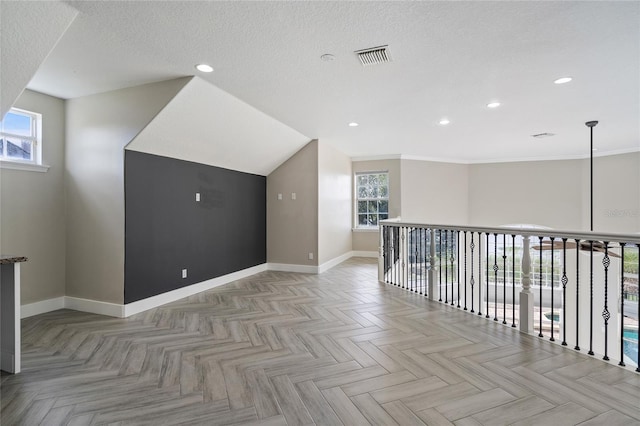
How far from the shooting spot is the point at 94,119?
3.56 m

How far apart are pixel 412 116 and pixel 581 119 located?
2.49 meters

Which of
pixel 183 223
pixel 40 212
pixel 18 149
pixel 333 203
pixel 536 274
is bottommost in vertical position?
pixel 536 274

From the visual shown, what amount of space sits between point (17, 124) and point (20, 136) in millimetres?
127

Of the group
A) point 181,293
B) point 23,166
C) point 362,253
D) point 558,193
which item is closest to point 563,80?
point 181,293

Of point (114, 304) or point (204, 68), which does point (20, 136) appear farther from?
point (204, 68)

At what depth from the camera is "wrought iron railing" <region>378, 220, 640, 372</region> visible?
257 centimetres

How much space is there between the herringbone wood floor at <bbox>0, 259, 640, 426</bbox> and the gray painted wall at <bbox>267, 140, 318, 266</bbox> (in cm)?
231

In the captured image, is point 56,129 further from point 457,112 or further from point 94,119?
point 457,112

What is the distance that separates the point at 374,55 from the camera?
2.61 m

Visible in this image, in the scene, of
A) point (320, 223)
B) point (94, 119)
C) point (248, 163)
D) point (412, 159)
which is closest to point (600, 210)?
point (412, 159)

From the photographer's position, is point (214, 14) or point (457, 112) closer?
point (214, 14)

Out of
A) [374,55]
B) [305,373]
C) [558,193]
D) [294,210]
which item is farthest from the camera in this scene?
[558,193]

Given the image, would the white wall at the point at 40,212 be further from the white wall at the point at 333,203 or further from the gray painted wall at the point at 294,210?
the white wall at the point at 333,203

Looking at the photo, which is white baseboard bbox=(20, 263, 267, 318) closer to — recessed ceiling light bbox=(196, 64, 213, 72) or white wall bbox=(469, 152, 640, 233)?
recessed ceiling light bbox=(196, 64, 213, 72)
